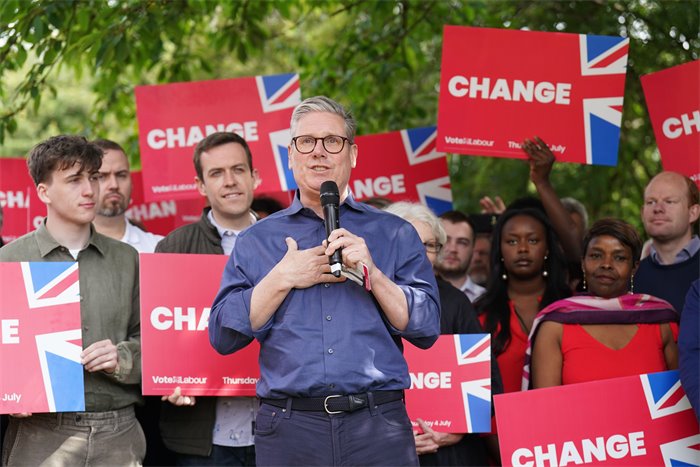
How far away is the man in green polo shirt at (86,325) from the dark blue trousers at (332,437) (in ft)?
3.84

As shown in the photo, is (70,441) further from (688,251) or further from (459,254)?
(688,251)

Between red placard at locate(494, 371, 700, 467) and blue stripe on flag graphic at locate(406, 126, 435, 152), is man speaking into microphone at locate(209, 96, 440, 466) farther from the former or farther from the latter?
blue stripe on flag graphic at locate(406, 126, 435, 152)

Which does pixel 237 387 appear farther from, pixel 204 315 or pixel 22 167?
pixel 22 167

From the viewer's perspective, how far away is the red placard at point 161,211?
794cm

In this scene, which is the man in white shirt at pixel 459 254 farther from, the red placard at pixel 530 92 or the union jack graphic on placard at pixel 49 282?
the union jack graphic on placard at pixel 49 282

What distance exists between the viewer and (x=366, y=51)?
9.33 m

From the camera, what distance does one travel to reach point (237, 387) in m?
4.87

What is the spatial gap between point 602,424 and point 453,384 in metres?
0.74

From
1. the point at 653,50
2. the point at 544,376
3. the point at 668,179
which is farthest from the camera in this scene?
the point at 653,50

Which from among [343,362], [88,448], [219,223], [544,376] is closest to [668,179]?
[544,376]

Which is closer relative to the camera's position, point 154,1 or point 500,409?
point 500,409

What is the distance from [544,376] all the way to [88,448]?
90.3 inches

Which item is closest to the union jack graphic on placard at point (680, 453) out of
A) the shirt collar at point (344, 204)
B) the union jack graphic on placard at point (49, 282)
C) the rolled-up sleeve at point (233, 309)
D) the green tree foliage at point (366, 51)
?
the shirt collar at point (344, 204)

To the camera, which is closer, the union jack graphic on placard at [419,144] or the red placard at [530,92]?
the red placard at [530,92]
